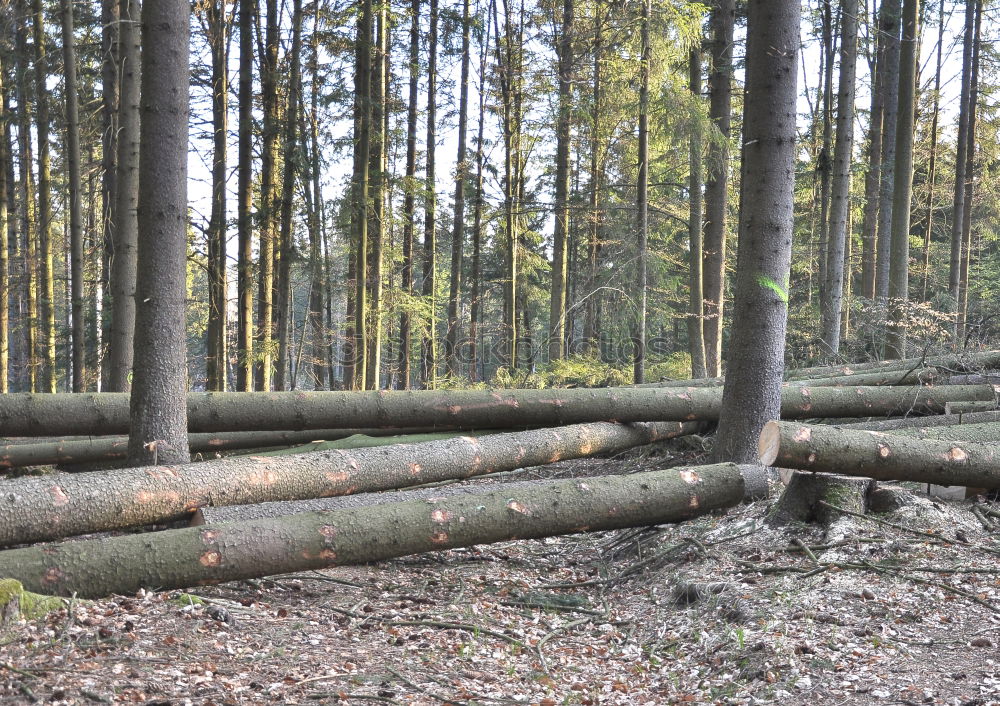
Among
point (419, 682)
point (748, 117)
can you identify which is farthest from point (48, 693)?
point (748, 117)

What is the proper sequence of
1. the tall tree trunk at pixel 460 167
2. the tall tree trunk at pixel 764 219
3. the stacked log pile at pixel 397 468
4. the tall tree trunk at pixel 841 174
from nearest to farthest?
the stacked log pile at pixel 397 468, the tall tree trunk at pixel 764 219, the tall tree trunk at pixel 841 174, the tall tree trunk at pixel 460 167

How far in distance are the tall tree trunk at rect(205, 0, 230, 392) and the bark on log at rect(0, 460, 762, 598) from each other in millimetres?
9233

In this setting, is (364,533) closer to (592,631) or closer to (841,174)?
(592,631)

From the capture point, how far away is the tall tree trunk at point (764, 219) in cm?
603

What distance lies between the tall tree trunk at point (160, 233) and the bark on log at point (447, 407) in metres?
1.62

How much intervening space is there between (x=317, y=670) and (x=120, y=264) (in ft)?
22.8

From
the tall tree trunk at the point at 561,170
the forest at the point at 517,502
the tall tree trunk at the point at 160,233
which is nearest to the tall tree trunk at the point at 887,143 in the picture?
the forest at the point at 517,502

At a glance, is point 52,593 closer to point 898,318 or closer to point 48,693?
point 48,693

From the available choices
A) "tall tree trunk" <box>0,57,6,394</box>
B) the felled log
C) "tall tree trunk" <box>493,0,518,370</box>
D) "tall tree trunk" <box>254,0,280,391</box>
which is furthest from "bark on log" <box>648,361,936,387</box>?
"tall tree trunk" <box>0,57,6,394</box>

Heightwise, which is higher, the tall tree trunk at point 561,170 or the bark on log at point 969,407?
the tall tree trunk at point 561,170

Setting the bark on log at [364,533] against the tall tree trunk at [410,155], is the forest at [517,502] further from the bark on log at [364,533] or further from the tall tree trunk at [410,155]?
the tall tree trunk at [410,155]

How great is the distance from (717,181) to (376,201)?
7.26m

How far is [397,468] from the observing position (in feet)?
20.6

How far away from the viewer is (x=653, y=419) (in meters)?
8.05
